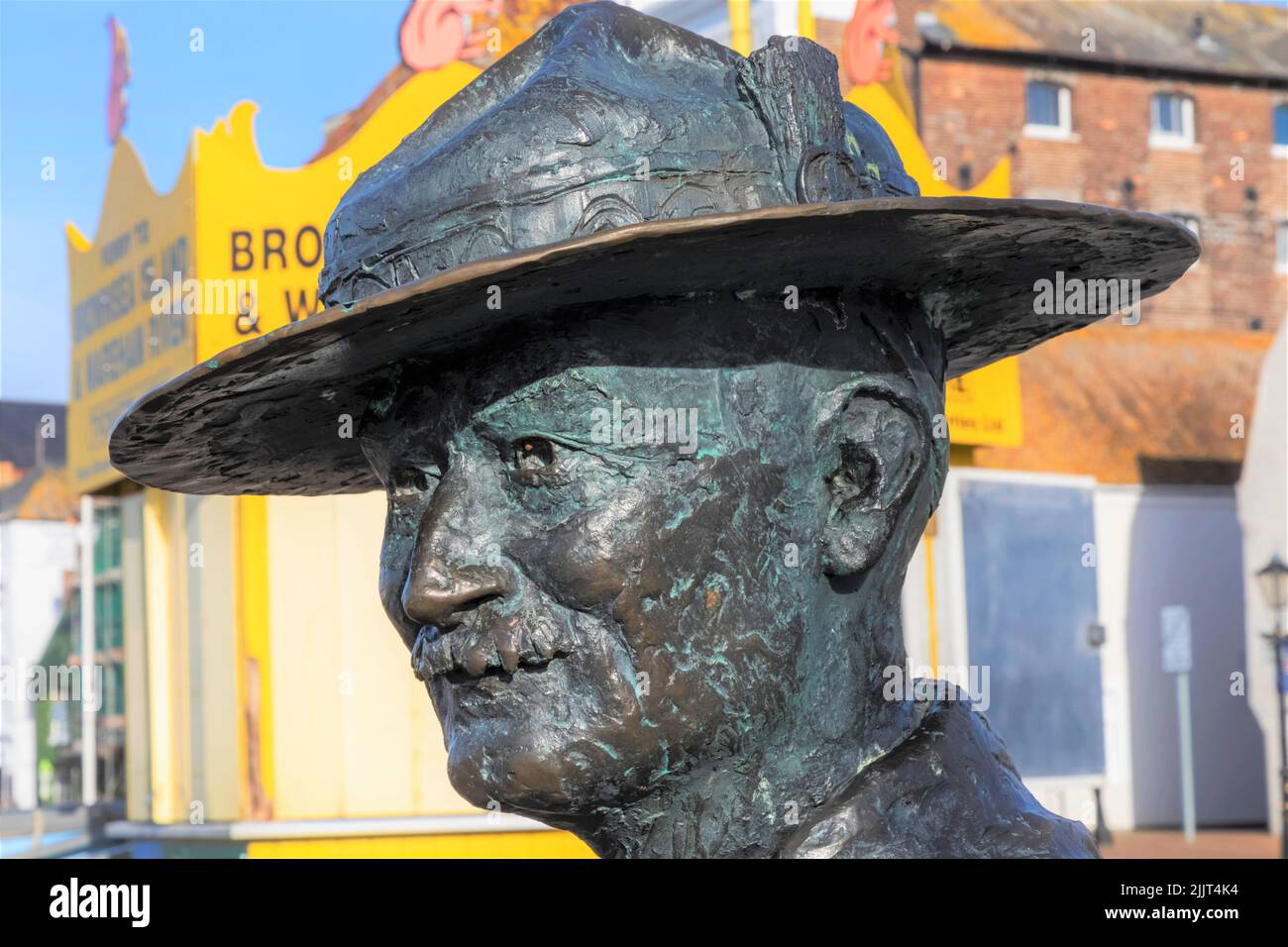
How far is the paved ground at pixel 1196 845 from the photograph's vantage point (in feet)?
52.3

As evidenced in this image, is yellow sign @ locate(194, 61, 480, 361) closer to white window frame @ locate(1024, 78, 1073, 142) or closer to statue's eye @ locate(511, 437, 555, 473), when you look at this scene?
statue's eye @ locate(511, 437, 555, 473)

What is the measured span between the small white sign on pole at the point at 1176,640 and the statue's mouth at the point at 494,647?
55.9 ft

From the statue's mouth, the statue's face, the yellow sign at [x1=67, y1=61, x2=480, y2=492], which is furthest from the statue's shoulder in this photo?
the yellow sign at [x1=67, y1=61, x2=480, y2=492]

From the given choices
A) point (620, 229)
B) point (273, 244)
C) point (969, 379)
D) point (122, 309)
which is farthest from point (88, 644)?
point (620, 229)

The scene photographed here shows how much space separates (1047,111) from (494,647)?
86.0ft

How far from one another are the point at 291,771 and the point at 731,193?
7578mm

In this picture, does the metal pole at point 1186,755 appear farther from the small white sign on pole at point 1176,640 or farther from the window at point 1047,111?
the window at point 1047,111

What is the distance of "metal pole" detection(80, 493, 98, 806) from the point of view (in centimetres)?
1110

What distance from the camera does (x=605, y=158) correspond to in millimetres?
2119

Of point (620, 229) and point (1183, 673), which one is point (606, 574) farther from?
point (1183, 673)

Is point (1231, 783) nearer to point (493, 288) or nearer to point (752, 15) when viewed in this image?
point (752, 15)

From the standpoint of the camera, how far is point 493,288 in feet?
6.41

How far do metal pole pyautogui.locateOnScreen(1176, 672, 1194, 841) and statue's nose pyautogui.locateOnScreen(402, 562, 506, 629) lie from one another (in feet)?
55.3
